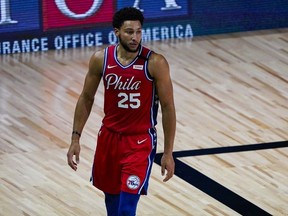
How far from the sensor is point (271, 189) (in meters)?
8.03

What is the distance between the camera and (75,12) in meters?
11.8

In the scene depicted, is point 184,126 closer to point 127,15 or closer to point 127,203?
point 127,203

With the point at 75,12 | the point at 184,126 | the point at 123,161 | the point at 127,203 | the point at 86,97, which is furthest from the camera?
the point at 75,12

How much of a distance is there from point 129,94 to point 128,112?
119mm

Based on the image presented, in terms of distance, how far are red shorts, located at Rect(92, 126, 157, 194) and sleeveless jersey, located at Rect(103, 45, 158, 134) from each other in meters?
0.06

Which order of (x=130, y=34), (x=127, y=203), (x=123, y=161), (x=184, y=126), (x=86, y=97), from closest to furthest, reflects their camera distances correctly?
(x=130, y=34)
(x=127, y=203)
(x=123, y=161)
(x=86, y=97)
(x=184, y=126)

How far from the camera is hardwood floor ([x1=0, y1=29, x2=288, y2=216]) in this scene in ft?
25.6

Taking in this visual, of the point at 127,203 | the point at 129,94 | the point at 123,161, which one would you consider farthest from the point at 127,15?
the point at 127,203

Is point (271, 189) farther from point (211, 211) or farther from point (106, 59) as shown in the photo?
point (106, 59)

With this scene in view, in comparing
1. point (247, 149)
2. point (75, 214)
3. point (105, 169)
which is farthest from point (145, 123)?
point (247, 149)

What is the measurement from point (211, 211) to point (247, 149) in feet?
4.85

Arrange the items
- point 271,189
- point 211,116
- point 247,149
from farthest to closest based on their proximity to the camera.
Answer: point 211,116 < point 247,149 < point 271,189

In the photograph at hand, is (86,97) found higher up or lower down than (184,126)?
higher up

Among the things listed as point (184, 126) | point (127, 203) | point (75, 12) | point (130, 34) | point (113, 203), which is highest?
point (130, 34)
